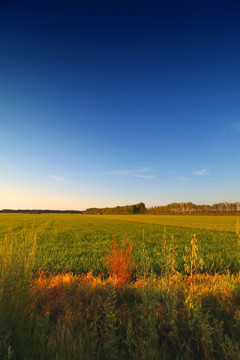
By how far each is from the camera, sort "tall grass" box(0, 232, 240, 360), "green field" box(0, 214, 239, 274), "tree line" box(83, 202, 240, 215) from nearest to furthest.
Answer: "tall grass" box(0, 232, 240, 360)
"green field" box(0, 214, 239, 274)
"tree line" box(83, 202, 240, 215)

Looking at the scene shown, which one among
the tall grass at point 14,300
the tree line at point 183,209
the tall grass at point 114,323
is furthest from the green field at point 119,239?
the tree line at point 183,209

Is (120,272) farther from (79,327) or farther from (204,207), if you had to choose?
(204,207)

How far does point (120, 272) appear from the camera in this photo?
16.3 feet

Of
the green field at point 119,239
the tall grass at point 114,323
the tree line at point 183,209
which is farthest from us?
the tree line at point 183,209

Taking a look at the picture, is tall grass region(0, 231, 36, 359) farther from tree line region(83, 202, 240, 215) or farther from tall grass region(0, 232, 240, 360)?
tree line region(83, 202, 240, 215)

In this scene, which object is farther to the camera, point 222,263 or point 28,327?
point 222,263

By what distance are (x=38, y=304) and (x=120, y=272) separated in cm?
230

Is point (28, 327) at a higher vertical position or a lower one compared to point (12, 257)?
lower

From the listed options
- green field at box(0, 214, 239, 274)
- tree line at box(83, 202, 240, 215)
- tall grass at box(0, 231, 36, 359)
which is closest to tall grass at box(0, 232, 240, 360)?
tall grass at box(0, 231, 36, 359)

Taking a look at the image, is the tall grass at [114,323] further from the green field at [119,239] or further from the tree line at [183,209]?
the tree line at [183,209]

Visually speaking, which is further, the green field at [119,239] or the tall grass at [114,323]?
the green field at [119,239]

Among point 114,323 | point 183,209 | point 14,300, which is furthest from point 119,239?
point 183,209

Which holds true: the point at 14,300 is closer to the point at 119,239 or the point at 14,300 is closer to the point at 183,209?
the point at 119,239

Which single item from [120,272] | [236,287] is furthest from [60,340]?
[236,287]
